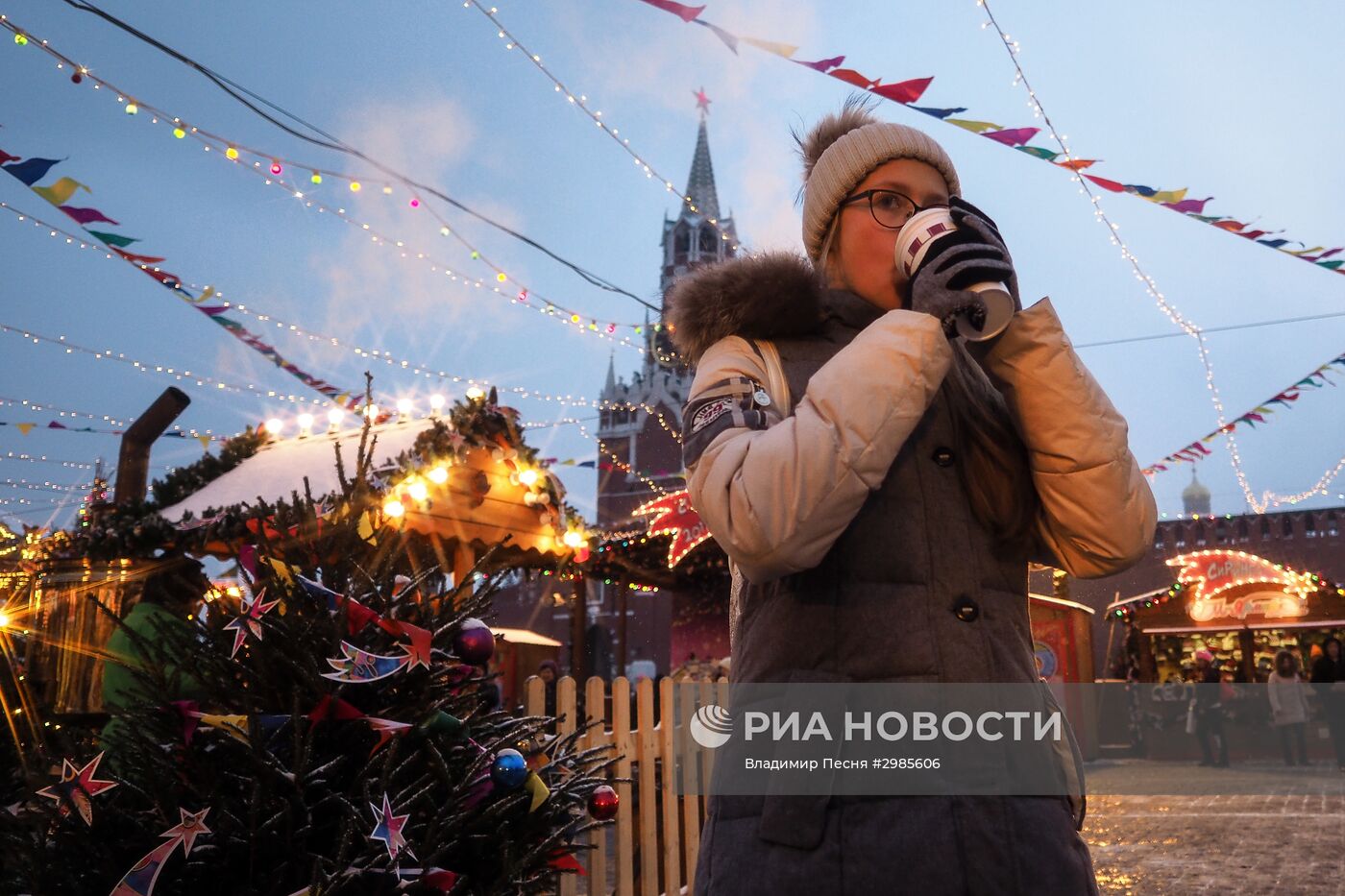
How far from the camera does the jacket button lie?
1.45m

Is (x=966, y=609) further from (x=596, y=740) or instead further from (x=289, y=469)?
(x=289, y=469)

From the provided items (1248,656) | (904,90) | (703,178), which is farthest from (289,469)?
(703,178)

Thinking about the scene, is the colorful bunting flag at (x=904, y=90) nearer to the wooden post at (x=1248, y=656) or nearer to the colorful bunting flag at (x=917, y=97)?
the colorful bunting flag at (x=917, y=97)

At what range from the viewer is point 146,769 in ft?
7.11

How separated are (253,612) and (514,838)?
85 cm

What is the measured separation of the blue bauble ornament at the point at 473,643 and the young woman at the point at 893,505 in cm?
124

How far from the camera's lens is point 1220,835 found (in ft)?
24.1

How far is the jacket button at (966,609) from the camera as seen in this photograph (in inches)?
57.0

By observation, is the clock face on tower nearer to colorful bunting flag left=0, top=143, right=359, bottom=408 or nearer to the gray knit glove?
colorful bunting flag left=0, top=143, right=359, bottom=408

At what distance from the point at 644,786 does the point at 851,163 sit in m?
4.07

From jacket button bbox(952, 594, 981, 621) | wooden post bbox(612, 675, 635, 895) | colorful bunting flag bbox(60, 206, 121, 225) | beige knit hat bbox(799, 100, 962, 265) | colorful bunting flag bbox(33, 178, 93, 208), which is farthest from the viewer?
colorful bunting flag bbox(60, 206, 121, 225)

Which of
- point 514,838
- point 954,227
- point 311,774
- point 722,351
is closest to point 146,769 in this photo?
point 311,774

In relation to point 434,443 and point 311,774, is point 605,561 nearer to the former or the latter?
point 434,443

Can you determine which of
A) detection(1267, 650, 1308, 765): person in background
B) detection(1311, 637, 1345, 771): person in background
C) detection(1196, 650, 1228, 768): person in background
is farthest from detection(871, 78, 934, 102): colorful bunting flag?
detection(1311, 637, 1345, 771): person in background
